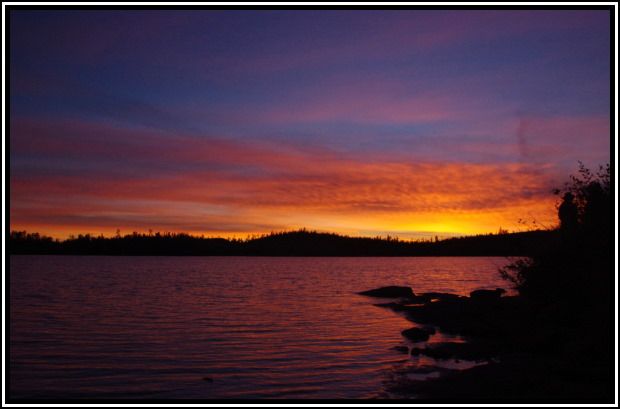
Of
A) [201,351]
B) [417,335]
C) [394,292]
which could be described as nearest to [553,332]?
[417,335]

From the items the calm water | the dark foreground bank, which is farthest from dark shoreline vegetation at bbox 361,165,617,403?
the calm water

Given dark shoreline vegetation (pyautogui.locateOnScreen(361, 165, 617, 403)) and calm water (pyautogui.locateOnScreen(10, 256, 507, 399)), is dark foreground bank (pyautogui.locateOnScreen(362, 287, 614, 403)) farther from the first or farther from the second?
calm water (pyautogui.locateOnScreen(10, 256, 507, 399))

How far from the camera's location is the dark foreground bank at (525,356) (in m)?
19.4

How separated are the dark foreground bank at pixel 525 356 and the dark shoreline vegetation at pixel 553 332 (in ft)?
0.12

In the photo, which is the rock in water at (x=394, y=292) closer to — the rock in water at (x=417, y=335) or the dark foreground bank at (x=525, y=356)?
the dark foreground bank at (x=525, y=356)

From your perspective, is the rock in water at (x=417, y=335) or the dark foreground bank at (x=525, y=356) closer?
the dark foreground bank at (x=525, y=356)

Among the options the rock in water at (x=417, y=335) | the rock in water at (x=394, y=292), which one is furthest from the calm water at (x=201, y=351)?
the rock in water at (x=394, y=292)

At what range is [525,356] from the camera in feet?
88.0

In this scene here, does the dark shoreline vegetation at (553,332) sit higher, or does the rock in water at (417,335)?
the dark shoreline vegetation at (553,332)

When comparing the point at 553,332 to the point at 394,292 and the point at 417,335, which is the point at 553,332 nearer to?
the point at 417,335
